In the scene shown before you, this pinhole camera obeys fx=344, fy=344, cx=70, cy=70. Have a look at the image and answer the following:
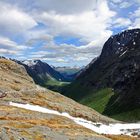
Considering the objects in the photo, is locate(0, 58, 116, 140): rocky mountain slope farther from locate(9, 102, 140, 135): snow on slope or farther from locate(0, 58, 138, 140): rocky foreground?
locate(9, 102, 140, 135): snow on slope

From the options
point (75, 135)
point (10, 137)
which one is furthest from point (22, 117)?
point (10, 137)

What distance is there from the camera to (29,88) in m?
107

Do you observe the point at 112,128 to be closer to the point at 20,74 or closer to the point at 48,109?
the point at 48,109

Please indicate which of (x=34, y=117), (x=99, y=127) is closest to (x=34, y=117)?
(x=34, y=117)

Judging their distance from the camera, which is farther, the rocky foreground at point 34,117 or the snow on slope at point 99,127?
the snow on slope at point 99,127

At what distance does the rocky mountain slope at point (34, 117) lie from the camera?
4738 cm

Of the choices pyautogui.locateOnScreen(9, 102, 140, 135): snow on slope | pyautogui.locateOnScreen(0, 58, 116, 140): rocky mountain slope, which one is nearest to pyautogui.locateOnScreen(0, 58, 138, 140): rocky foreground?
pyautogui.locateOnScreen(0, 58, 116, 140): rocky mountain slope

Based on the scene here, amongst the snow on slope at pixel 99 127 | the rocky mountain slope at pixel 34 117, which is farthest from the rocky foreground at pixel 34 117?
the snow on slope at pixel 99 127

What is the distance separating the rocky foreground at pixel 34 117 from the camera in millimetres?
47378

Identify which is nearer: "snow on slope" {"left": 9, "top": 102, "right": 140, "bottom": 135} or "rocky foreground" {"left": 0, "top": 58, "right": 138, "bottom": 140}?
"rocky foreground" {"left": 0, "top": 58, "right": 138, "bottom": 140}

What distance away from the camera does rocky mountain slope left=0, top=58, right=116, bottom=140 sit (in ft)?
155

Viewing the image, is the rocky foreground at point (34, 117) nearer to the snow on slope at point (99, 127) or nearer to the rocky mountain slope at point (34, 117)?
the rocky mountain slope at point (34, 117)

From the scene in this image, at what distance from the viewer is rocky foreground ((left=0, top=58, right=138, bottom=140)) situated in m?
47.4

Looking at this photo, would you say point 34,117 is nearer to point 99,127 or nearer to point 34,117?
point 34,117
